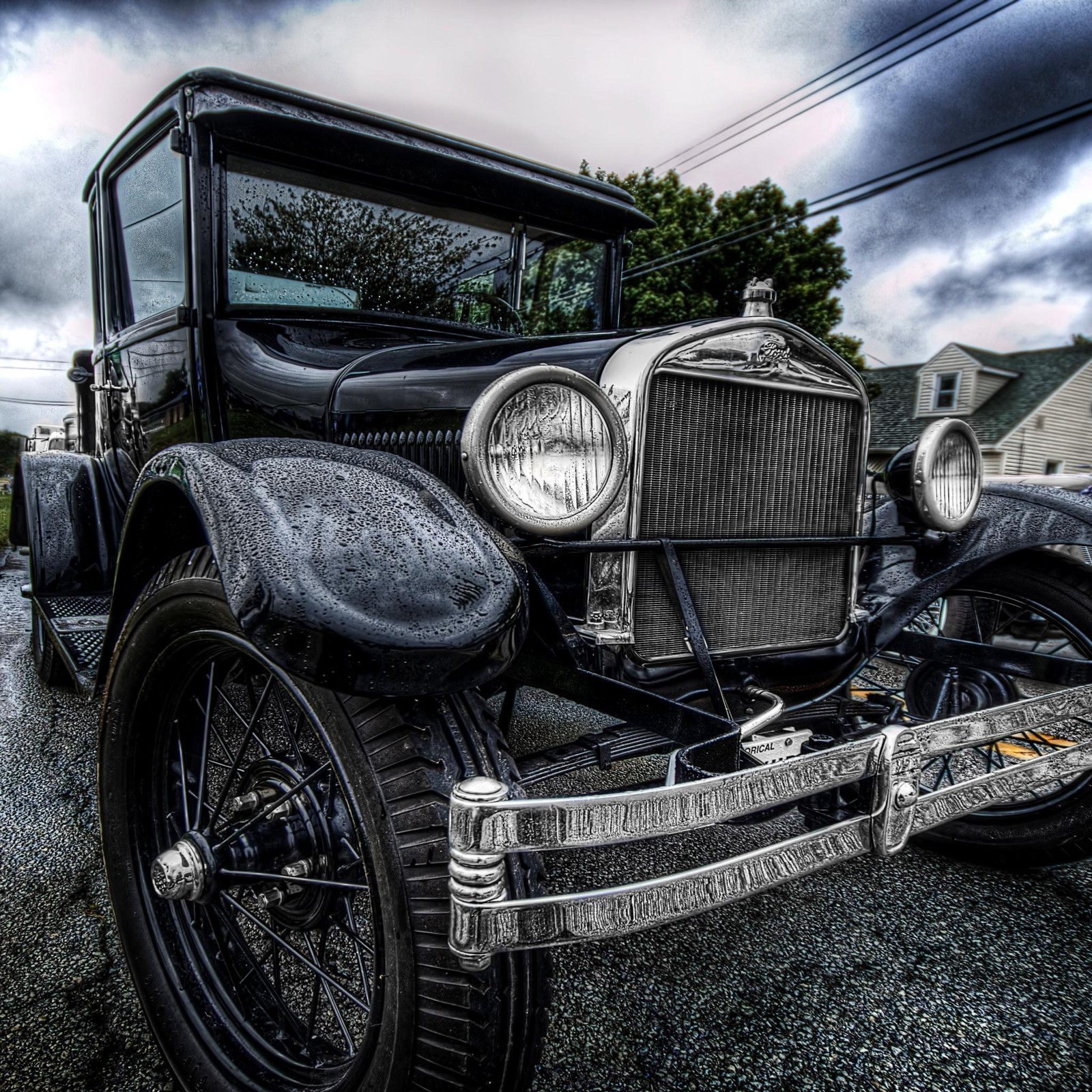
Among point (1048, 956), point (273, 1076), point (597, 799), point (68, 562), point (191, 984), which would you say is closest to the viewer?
point (597, 799)

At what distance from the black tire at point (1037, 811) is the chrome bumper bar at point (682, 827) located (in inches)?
36.0

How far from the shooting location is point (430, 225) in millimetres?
2662

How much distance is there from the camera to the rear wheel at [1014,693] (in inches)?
83.6

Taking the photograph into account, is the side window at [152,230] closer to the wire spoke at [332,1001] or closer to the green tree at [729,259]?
the wire spoke at [332,1001]

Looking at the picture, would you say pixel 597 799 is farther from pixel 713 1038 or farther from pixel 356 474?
pixel 713 1038

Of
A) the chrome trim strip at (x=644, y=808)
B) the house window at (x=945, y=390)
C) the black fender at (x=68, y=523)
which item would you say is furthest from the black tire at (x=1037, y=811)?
the house window at (x=945, y=390)

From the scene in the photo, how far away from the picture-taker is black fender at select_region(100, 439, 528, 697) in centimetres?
102

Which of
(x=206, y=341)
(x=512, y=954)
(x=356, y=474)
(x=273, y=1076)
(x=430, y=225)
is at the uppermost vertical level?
(x=430, y=225)

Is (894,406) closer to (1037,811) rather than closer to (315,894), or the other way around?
(1037,811)

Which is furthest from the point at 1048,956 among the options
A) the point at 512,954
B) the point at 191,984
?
the point at 191,984

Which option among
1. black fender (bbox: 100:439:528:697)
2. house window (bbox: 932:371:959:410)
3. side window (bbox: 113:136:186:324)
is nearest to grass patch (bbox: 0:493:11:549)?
side window (bbox: 113:136:186:324)

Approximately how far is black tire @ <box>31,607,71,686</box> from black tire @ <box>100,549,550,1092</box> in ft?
7.25

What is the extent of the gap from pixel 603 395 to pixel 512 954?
960 mm

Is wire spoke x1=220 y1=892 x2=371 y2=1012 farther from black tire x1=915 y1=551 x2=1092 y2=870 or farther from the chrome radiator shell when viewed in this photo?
black tire x1=915 y1=551 x2=1092 y2=870
